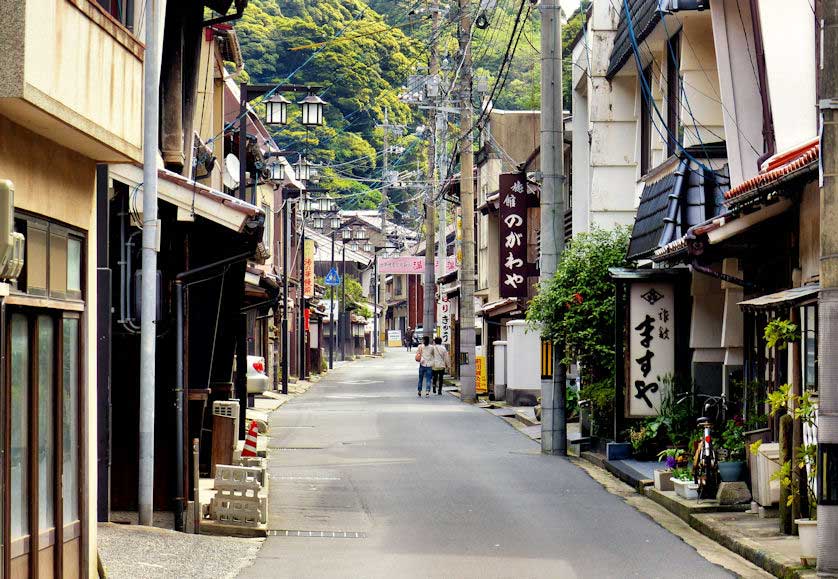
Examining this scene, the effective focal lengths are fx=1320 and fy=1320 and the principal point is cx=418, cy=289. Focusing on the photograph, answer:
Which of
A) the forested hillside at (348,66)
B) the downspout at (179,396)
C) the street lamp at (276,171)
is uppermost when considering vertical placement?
the forested hillside at (348,66)

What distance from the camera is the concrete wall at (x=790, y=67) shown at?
16.6m

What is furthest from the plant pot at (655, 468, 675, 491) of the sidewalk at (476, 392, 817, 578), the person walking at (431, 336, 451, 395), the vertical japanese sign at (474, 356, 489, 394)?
the person walking at (431, 336, 451, 395)

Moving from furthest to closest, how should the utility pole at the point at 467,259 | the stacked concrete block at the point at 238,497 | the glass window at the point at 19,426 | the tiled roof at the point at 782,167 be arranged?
the utility pole at the point at 467,259 → the stacked concrete block at the point at 238,497 → the tiled roof at the point at 782,167 → the glass window at the point at 19,426

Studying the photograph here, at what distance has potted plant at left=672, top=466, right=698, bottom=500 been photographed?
55.0 feet

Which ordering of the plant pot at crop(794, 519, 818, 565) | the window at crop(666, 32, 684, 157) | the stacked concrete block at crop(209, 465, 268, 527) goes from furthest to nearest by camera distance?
1. the window at crop(666, 32, 684, 157)
2. the stacked concrete block at crop(209, 465, 268, 527)
3. the plant pot at crop(794, 519, 818, 565)

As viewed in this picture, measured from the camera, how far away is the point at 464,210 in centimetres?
4294

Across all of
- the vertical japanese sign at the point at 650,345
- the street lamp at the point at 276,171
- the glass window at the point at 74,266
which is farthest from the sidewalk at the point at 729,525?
the street lamp at the point at 276,171

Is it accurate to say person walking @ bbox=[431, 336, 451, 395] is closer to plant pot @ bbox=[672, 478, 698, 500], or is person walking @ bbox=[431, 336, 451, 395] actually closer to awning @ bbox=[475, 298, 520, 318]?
awning @ bbox=[475, 298, 520, 318]

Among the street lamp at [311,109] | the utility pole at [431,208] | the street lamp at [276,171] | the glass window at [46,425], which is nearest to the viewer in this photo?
the glass window at [46,425]

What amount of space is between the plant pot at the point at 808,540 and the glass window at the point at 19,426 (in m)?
6.52

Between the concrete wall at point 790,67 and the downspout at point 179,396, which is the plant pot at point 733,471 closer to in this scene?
the concrete wall at point 790,67

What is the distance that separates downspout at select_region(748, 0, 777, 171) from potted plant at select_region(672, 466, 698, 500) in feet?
15.1

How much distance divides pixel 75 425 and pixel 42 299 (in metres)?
1.55

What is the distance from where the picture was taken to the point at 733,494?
16000 millimetres
